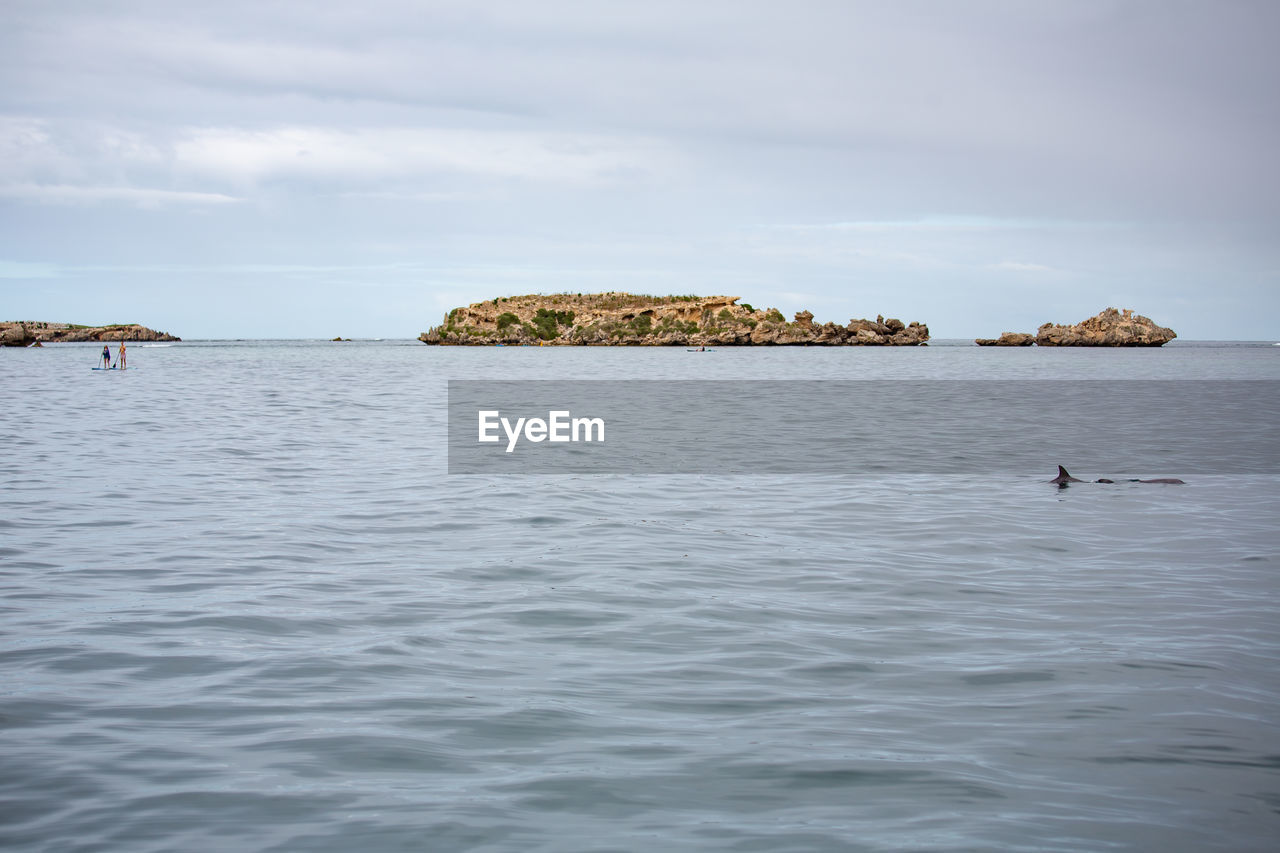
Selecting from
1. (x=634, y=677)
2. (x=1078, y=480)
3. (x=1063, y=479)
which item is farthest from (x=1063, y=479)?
(x=634, y=677)

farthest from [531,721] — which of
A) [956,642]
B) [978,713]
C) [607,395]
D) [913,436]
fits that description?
[607,395]

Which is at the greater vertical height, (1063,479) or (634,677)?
(1063,479)

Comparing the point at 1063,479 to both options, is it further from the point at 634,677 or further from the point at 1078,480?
the point at 634,677

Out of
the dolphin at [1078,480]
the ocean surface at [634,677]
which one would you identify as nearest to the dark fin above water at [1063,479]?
the dolphin at [1078,480]

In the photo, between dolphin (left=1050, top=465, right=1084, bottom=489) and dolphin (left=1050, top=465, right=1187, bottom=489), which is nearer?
dolphin (left=1050, top=465, right=1084, bottom=489)

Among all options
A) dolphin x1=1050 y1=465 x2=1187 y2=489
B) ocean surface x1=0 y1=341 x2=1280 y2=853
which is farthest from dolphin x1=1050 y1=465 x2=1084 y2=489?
A: ocean surface x1=0 y1=341 x2=1280 y2=853

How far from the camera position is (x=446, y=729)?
265 inches

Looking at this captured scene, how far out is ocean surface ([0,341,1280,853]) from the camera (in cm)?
551

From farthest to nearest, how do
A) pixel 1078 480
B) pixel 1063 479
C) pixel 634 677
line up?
1. pixel 1078 480
2. pixel 1063 479
3. pixel 634 677

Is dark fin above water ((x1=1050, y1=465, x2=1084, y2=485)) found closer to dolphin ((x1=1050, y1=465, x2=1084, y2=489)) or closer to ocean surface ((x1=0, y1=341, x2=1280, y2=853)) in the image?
dolphin ((x1=1050, y1=465, x2=1084, y2=489))

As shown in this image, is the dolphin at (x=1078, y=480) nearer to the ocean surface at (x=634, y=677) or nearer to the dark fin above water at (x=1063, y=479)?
the dark fin above water at (x=1063, y=479)

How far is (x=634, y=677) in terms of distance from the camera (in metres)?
7.84

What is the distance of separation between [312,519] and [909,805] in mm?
11679

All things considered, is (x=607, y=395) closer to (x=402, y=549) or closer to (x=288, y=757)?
(x=402, y=549)
